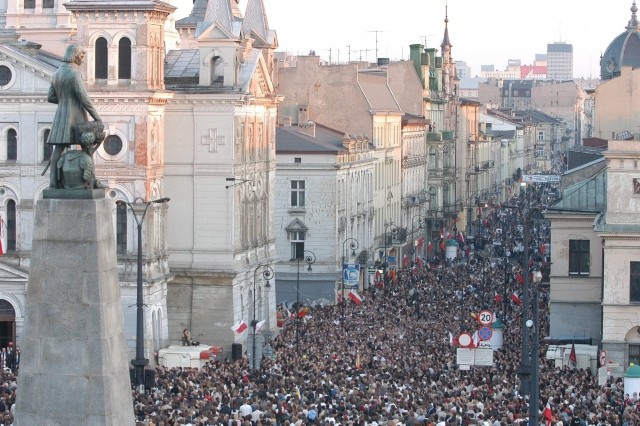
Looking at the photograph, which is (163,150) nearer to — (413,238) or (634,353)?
(634,353)

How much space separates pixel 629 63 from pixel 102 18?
5661cm

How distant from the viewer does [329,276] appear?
90750 mm

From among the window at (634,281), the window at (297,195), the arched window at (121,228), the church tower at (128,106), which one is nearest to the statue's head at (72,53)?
the church tower at (128,106)

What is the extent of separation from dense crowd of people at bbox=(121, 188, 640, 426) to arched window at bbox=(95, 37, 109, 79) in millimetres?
11374

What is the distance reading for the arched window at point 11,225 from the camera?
222 feet

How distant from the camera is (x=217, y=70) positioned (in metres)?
72.6

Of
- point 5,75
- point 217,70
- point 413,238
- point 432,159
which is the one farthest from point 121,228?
point 432,159

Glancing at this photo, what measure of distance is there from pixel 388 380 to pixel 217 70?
72.5 ft

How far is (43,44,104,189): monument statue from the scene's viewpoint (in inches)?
1073

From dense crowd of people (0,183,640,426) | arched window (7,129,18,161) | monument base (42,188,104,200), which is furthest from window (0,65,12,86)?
monument base (42,188,104,200)

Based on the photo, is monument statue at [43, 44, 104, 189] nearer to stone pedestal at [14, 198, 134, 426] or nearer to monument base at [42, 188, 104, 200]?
monument base at [42, 188, 104, 200]

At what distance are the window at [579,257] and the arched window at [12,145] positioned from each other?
2091 cm

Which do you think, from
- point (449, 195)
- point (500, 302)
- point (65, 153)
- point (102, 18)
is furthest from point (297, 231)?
point (65, 153)

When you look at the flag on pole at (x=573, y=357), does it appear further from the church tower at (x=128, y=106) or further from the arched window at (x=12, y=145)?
the arched window at (x=12, y=145)
